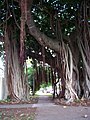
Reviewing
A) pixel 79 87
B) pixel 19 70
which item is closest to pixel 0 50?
pixel 19 70

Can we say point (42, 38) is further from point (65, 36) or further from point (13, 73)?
point (13, 73)

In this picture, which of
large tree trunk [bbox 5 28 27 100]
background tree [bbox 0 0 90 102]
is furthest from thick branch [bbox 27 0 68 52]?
large tree trunk [bbox 5 28 27 100]

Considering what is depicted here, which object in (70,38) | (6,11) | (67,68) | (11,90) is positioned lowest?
(11,90)

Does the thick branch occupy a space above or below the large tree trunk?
above

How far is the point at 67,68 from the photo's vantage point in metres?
7.38

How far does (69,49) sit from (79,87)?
50.2 inches

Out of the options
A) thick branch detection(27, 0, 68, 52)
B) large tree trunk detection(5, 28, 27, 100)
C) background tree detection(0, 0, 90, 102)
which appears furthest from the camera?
large tree trunk detection(5, 28, 27, 100)

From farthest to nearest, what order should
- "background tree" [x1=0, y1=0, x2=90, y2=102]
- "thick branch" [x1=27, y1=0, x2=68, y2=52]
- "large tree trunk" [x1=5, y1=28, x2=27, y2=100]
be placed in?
"large tree trunk" [x1=5, y1=28, x2=27, y2=100], "background tree" [x1=0, y1=0, x2=90, y2=102], "thick branch" [x1=27, y1=0, x2=68, y2=52]

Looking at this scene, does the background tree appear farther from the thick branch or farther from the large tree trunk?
the large tree trunk

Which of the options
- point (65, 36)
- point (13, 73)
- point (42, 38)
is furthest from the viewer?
point (13, 73)

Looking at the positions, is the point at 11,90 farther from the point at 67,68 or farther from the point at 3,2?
the point at 3,2

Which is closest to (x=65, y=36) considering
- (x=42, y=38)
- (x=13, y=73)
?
(x=42, y=38)

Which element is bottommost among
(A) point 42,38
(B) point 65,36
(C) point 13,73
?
(C) point 13,73

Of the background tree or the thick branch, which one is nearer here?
the thick branch
